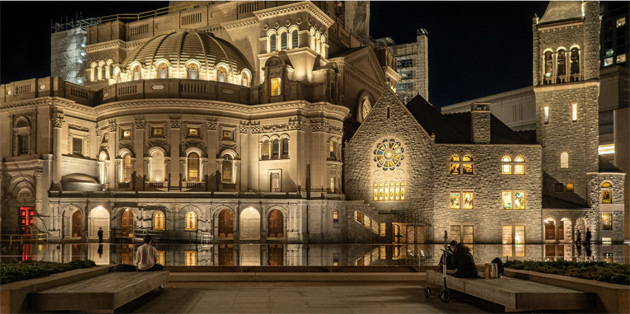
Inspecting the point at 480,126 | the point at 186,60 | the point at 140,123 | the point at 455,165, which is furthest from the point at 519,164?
the point at 140,123

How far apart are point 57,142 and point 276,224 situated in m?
23.0

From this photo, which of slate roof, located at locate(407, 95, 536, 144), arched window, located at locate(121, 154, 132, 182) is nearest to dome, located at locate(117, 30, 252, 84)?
arched window, located at locate(121, 154, 132, 182)

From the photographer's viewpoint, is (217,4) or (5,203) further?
(217,4)

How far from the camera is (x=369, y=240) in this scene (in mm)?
54188

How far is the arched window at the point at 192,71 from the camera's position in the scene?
59.5 meters

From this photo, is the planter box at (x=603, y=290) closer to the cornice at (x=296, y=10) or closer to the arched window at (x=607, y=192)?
the arched window at (x=607, y=192)

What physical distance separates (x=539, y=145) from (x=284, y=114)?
24.7m

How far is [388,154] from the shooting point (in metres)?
56.1

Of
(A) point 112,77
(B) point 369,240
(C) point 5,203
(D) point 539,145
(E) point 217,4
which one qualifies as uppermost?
(E) point 217,4

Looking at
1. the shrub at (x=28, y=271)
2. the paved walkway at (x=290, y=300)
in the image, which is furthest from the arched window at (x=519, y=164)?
the shrub at (x=28, y=271)

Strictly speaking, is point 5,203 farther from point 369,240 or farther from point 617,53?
point 617,53

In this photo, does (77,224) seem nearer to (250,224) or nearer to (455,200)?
(250,224)

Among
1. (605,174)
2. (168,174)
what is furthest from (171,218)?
(605,174)

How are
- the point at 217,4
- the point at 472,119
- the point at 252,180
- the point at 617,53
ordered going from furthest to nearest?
the point at 617,53
the point at 217,4
the point at 252,180
the point at 472,119
